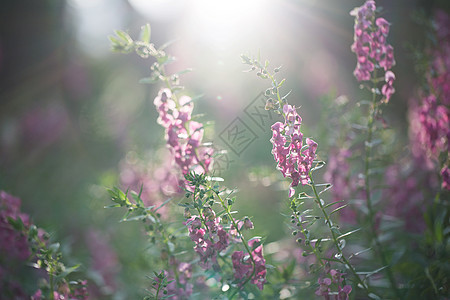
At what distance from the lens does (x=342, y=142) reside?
5.35 ft

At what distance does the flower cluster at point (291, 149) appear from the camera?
2.83ft

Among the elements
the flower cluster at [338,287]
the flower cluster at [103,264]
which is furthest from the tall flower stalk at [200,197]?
the flower cluster at [103,264]

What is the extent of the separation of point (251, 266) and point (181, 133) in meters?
0.41

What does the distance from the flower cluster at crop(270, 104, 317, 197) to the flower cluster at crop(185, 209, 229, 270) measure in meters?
0.20

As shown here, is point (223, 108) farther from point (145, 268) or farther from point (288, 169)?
point (288, 169)

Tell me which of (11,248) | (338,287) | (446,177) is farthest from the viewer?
(11,248)

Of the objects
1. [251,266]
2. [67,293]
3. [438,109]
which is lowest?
[251,266]

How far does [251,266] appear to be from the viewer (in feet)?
3.09

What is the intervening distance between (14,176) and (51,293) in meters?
2.16

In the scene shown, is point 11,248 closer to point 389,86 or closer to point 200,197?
point 200,197

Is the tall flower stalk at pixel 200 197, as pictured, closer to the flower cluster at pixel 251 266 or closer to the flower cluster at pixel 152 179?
the flower cluster at pixel 251 266

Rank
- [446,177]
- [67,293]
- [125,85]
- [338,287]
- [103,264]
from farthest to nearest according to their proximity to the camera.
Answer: [125,85] → [103,264] → [446,177] → [67,293] → [338,287]

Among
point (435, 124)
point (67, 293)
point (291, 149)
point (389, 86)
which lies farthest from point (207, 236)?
point (435, 124)

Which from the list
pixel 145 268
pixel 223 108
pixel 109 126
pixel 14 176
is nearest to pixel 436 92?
pixel 145 268
